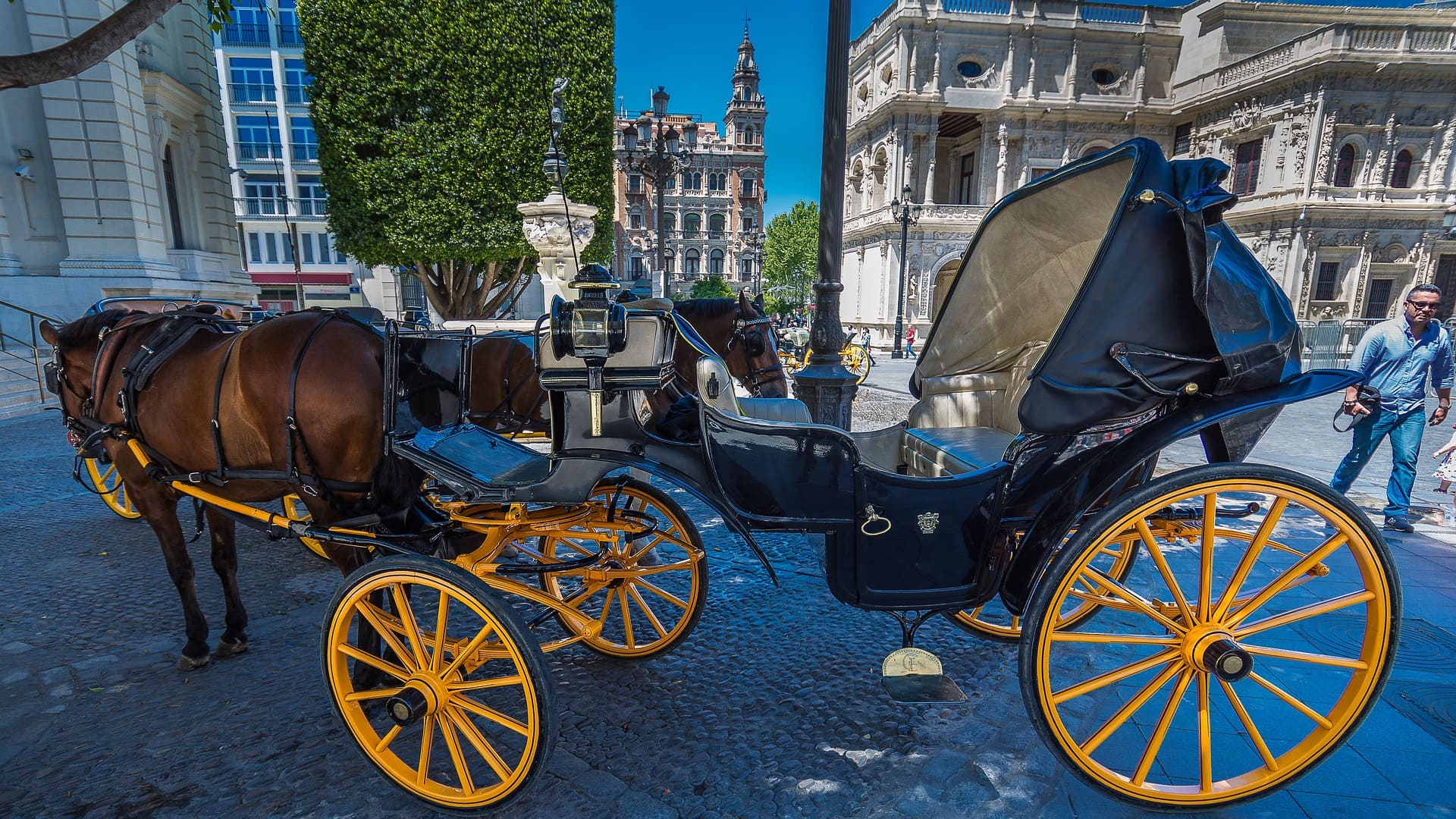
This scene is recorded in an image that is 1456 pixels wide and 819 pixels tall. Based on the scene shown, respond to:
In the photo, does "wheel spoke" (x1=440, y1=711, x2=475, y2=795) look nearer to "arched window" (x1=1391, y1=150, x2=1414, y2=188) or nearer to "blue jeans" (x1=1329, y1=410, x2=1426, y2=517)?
"blue jeans" (x1=1329, y1=410, x2=1426, y2=517)

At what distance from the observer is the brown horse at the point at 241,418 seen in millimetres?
2643

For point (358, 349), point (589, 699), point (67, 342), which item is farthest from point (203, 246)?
point (589, 699)

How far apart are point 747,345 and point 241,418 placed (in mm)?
3204

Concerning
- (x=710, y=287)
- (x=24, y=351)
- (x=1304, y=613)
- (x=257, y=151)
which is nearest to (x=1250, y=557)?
(x=1304, y=613)

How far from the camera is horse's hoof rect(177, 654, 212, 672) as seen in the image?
299 centimetres

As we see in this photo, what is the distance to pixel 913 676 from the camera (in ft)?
8.11

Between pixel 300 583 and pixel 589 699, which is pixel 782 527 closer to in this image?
pixel 589 699

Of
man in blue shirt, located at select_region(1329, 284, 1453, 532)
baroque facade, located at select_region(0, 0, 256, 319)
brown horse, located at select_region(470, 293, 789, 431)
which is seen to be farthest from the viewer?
baroque facade, located at select_region(0, 0, 256, 319)

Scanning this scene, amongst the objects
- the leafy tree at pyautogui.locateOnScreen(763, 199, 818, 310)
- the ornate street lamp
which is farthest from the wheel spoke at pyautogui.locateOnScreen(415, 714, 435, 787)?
the leafy tree at pyautogui.locateOnScreen(763, 199, 818, 310)

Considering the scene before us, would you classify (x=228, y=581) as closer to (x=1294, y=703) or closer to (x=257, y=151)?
(x=1294, y=703)

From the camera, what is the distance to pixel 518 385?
412 cm

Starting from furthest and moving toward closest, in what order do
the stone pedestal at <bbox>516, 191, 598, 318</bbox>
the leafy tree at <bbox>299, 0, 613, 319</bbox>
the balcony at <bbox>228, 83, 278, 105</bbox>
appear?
the balcony at <bbox>228, 83, 278, 105</bbox>, the leafy tree at <bbox>299, 0, 613, 319</bbox>, the stone pedestal at <bbox>516, 191, 598, 318</bbox>

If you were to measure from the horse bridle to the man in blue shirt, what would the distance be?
14.2 ft

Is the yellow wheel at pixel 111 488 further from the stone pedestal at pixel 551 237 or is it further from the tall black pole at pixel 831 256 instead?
the stone pedestal at pixel 551 237
